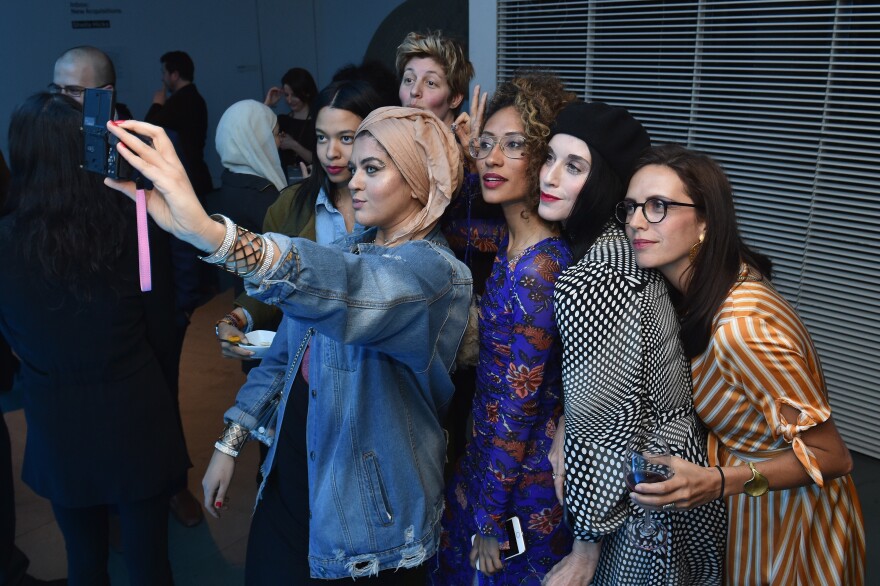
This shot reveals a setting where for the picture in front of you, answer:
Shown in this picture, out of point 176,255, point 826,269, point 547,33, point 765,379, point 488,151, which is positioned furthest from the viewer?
point 547,33

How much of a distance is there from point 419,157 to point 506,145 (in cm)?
31

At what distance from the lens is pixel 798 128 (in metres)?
3.79

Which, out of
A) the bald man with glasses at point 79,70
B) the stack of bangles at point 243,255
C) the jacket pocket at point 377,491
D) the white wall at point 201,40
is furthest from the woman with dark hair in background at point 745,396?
the white wall at point 201,40

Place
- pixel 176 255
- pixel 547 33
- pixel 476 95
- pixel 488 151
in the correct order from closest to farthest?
pixel 488 151 → pixel 476 95 → pixel 176 255 → pixel 547 33

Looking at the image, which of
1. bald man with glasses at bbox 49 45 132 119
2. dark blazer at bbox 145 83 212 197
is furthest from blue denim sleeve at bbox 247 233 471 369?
dark blazer at bbox 145 83 212 197

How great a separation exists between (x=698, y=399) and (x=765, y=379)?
0.68 feet

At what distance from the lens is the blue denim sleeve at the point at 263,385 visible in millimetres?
1991

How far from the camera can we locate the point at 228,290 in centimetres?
710

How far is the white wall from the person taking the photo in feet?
23.4

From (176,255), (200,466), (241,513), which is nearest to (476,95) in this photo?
(176,255)

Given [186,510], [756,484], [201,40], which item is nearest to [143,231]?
[756,484]

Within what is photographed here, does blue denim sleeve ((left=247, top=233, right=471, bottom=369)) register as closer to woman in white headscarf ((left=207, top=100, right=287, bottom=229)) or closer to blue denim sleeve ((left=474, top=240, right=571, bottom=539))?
blue denim sleeve ((left=474, top=240, right=571, bottom=539))

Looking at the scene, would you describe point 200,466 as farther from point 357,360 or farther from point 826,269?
point 826,269

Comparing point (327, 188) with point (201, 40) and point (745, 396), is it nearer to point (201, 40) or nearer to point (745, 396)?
point (745, 396)
